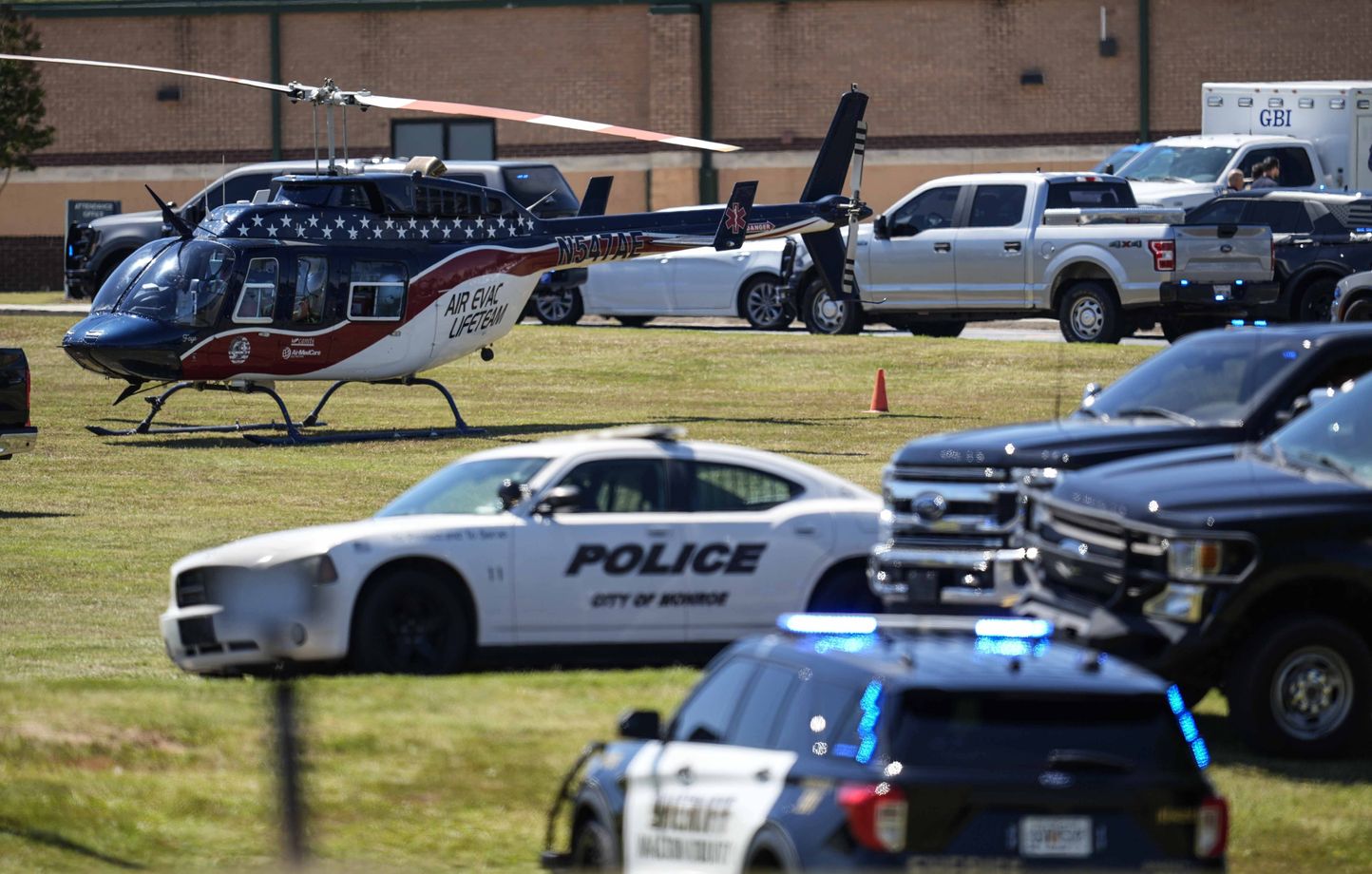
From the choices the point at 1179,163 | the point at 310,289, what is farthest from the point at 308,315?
the point at 1179,163

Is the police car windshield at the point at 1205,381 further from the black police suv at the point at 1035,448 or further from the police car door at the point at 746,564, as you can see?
the police car door at the point at 746,564

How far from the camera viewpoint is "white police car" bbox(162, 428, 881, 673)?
11719 millimetres

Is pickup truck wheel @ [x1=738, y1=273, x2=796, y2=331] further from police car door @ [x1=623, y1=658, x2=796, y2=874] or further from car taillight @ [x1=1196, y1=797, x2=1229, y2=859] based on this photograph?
car taillight @ [x1=1196, y1=797, x2=1229, y2=859]

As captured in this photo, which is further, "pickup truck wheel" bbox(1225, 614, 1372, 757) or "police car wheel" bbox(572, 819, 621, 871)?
"pickup truck wheel" bbox(1225, 614, 1372, 757)

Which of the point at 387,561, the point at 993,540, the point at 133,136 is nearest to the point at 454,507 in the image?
the point at 387,561

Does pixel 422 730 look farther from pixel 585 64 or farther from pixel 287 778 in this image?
pixel 585 64

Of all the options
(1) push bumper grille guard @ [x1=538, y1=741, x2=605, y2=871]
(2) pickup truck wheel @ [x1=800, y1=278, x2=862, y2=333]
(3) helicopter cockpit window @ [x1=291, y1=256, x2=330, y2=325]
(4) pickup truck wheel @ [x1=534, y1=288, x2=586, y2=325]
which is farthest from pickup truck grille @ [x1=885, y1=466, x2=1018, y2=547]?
(4) pickup truck wheel @ [x1=534, y1=288, x2=586, y2=325]

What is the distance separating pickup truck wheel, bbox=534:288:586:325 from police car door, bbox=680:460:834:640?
2264 cm

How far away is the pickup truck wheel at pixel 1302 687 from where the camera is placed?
998 cm

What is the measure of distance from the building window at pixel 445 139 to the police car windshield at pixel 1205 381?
38.2 m

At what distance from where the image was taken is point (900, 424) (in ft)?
81.3

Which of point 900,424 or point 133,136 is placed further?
point 133,136

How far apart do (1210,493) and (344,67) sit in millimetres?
41473

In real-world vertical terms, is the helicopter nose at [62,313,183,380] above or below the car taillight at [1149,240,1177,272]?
below
